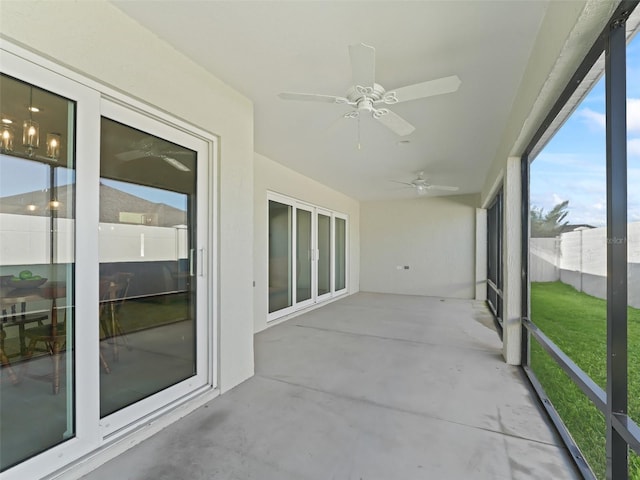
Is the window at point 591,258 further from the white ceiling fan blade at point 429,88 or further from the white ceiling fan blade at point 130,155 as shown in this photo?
the white ceiling fan blade at point 130,155

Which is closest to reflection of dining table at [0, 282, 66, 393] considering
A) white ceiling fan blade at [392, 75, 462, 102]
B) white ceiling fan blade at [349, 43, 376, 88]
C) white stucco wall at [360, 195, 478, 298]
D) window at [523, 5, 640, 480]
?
white ceiling fan blade at [349, 43, 376, 88]

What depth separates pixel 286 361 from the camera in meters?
3.49

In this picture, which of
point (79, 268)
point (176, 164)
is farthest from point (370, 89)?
point (79, 268)

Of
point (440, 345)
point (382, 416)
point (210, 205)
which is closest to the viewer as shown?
point (382, 416)

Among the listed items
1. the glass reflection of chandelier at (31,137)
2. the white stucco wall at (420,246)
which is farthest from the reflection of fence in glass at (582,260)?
the white stucco wall at (420,246)

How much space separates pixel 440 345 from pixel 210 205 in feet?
11.2

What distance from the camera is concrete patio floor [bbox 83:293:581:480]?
1784 millimetres

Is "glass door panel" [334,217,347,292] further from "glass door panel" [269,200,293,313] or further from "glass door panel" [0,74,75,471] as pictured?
"glass door panel" [0,74,75,471]

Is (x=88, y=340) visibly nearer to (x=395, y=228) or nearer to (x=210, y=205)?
(x=210, y=205)

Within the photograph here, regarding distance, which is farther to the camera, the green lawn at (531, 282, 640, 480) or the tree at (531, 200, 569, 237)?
the tree at (531, 200, 569, 237)

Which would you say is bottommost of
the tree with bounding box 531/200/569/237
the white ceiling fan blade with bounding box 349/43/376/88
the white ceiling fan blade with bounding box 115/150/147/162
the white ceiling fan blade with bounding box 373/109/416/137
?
the tree with bounding box 531/200/569/237

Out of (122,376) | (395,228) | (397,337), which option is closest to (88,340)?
(122,376)

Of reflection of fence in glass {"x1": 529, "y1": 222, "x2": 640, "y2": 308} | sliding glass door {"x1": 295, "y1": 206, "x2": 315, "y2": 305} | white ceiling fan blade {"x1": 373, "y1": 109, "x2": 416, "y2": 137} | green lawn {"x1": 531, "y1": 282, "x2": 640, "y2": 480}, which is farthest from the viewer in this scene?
sliding glass door {"x1": 295, "y1": 206, "x2": 315, "y2": 305}

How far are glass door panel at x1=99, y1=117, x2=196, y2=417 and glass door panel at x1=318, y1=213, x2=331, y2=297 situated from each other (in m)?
4.53
